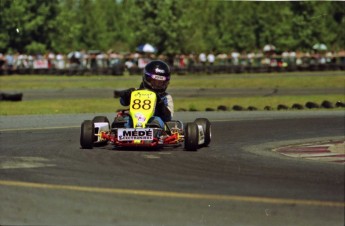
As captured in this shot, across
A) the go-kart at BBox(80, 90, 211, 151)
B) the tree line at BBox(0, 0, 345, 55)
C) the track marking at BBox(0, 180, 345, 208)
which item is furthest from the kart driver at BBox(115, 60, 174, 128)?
the tree line at BBox(0, 0, 345, 55)

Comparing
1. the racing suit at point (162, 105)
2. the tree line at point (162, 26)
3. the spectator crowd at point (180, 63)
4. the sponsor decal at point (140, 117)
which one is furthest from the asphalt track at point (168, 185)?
the tree line at point (162, 26)

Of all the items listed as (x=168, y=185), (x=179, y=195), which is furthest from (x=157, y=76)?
(x=179, y=195)

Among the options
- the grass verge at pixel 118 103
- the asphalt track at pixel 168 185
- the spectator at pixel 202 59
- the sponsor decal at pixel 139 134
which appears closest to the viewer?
the asphalt track at pixel 168 185

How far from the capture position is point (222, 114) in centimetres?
2166

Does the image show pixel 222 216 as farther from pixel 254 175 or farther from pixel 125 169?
pixel 125 169

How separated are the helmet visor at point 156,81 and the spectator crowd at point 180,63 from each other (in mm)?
37371

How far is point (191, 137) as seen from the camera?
12.9 metres

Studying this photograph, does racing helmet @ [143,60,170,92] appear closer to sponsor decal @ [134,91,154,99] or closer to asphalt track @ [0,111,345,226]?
sponsor decal @ [134,91,154,99]

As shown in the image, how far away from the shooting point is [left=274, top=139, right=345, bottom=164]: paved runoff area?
11.8 meters

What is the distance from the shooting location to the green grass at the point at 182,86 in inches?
1066

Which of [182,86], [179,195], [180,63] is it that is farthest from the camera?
[180,63]

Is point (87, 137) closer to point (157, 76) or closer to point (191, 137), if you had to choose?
point (157, 76)

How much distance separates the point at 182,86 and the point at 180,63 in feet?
53.6

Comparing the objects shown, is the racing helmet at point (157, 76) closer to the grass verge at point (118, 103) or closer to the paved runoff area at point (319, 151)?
the paved runoff area at point (319, 151)
